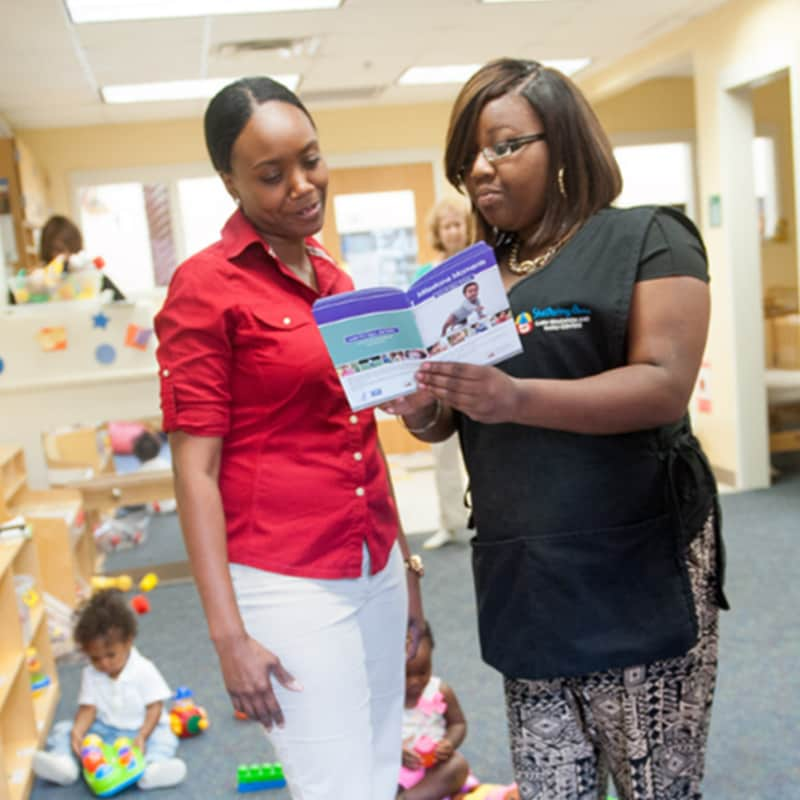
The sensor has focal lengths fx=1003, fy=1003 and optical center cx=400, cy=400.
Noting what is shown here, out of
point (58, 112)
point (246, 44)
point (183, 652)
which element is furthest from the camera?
point (58, 112)

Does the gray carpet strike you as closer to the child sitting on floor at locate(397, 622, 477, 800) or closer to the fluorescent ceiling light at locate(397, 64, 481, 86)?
the child sitting on floor at locate(397, 622, 477, 800)

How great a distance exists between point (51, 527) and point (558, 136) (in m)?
3.09

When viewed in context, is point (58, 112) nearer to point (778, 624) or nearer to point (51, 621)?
point (51, 621)

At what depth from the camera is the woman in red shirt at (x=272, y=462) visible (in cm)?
129

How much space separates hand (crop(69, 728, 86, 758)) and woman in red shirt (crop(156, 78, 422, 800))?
169 cm

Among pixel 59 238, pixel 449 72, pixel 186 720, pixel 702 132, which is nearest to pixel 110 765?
pixel 186 720

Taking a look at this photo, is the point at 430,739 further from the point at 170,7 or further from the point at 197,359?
the point at 170,7

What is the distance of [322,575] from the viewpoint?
1.34m

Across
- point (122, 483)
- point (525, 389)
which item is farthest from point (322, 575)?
point (122, 483)

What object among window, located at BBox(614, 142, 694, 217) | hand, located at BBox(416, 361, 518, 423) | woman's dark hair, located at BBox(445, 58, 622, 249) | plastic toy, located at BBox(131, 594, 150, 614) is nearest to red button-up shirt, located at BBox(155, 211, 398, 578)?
hand, located at BBox(416, 361, 518, 423)

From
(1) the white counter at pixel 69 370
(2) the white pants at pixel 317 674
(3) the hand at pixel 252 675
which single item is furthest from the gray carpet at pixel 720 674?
(3) the hand at pixel 252 675

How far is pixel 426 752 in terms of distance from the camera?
2352 mm

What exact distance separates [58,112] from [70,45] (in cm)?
193

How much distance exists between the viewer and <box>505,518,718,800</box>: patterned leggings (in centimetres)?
132
